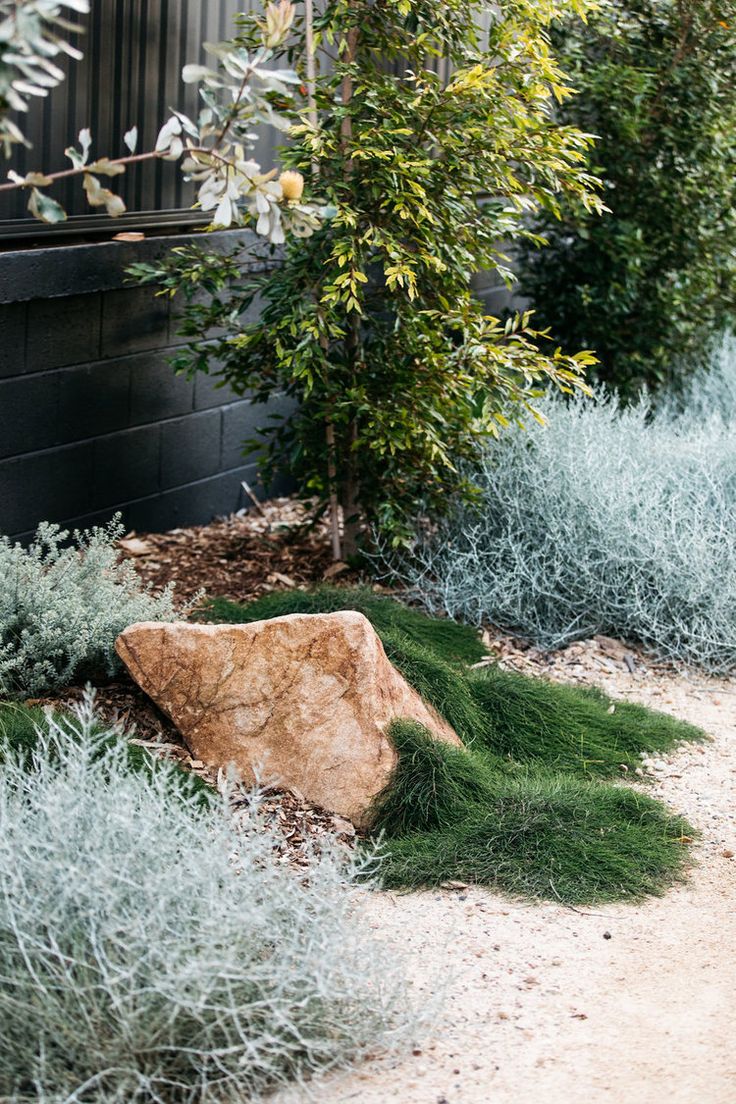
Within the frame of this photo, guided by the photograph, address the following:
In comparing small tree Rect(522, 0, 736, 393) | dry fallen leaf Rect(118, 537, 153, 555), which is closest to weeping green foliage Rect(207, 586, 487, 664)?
dry fallen leaf Rect(118, 537, 153, 555)

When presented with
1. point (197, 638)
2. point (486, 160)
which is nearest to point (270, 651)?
point (197, 638)

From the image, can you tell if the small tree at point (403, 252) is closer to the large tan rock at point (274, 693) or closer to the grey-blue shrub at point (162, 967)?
the large tan rock at point (274, 693)

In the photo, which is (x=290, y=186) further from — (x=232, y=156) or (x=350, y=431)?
(x=350, y=431)

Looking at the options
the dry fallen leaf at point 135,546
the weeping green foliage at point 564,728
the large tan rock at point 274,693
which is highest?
the large tan rock at point 274,693

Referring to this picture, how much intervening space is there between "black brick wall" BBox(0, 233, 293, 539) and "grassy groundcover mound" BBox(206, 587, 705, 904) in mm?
Answer: 1025

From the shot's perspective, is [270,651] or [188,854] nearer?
[188,854]

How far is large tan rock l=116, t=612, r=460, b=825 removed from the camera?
374 centimetres

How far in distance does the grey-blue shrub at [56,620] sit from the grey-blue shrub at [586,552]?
1684 mm

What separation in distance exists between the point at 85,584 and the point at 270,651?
0.78 metres

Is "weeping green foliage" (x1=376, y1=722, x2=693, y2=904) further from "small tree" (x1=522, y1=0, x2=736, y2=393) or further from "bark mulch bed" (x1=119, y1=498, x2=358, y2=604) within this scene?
"small tree" (x1=522, y1=0, x2=736, y2=393)

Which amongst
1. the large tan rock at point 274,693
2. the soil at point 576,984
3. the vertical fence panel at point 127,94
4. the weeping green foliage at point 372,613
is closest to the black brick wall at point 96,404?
the vertical fence panel at point 127,94

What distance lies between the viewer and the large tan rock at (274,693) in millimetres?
3738

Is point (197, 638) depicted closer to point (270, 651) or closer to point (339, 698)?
point (270, 651)

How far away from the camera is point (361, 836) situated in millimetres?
3652
